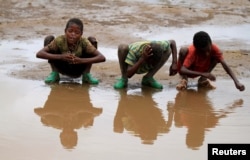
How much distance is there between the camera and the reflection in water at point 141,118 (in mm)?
4441

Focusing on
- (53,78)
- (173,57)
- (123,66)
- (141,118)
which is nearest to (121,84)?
(123,66)

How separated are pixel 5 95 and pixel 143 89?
1604 millimetres

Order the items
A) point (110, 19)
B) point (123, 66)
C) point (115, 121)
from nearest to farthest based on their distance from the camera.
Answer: point (115, 121), point (123, 66), point (110, 19)

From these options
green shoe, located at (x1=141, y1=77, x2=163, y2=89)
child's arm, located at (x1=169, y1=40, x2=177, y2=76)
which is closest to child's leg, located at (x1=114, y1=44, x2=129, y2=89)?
green shoe, located at (x1=141, y1=77, x2=163, y2=89)

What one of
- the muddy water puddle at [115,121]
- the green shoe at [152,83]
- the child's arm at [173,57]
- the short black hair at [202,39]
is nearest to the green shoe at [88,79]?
Answer: the muddy water puddle at [115,121]

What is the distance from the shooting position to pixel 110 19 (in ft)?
36.5

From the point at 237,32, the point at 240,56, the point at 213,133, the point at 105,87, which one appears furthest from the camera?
the point at 237,32

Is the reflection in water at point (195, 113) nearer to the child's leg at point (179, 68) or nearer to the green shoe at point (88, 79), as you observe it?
the child's leg at point (179, 68)

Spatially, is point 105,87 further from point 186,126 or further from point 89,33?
point 89,33

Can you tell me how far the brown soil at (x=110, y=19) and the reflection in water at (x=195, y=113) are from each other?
0.87 metres

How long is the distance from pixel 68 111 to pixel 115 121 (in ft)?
1.72

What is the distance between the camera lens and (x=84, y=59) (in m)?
6.04

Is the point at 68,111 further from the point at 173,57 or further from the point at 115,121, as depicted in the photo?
the point at 173,57

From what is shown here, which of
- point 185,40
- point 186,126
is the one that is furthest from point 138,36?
point 186,126
